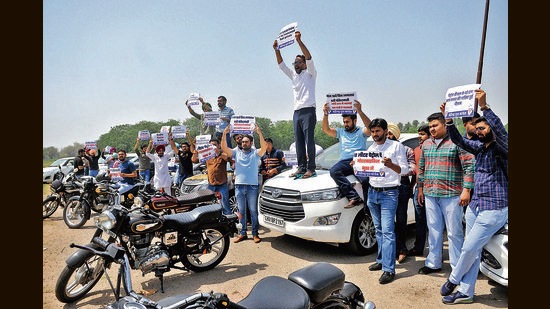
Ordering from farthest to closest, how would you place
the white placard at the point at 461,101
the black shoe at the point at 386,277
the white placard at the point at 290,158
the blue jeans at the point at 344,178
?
1. the white placard at the point at 290,158
2. the blue jeans at the point at 344,178
3. the black shoe at the point at 386,277
4. the white placard at the point at 461,101

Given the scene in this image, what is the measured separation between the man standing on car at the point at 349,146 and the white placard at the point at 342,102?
0.21 feet

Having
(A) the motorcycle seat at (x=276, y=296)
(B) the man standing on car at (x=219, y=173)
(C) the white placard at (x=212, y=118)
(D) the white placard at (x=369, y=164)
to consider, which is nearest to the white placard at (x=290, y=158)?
(B) the man standing on car at (x=219, y=173)

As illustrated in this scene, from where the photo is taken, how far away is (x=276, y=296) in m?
2.05

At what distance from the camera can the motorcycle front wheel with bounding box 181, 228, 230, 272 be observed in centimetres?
473

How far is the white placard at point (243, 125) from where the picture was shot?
6.46 metres

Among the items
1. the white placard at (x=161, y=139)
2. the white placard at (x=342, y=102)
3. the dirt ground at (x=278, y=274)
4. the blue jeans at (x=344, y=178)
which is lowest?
the dirt ground at (x=278, y=274)

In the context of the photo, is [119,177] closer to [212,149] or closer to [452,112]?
[212,149]

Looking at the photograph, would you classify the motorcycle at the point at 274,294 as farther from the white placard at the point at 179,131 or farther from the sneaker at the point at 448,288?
the white placard at the point at 179,131

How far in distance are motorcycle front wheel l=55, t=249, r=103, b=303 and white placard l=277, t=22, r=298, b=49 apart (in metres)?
4.33

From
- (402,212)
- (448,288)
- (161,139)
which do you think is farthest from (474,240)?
(161,139)

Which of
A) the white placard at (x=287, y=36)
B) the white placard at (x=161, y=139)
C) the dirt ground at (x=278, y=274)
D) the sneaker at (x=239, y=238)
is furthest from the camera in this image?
the white placard at (x=161, y=139)

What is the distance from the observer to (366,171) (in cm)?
433

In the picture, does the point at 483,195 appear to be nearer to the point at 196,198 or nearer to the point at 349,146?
the point at 349,146

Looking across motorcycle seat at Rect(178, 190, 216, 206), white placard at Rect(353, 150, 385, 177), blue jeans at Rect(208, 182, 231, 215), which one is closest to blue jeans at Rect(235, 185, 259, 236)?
motorcycle seat at Rect(178, 190, 216, 206)
